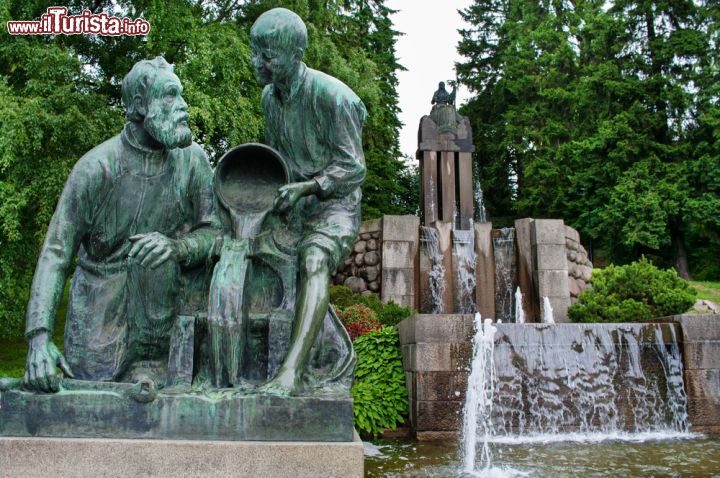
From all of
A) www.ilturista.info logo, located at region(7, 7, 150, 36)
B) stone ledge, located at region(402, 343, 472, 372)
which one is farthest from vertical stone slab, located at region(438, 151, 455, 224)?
stone ledge, located at region(402, 343, 472, 372)

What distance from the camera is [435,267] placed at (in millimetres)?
13797

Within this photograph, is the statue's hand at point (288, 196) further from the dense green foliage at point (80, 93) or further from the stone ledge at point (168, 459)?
the dense green foliage at point (80, 93)

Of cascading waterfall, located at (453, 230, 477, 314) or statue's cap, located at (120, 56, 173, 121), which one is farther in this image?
cascading waterfall, located at (453, 230, 477, 314)

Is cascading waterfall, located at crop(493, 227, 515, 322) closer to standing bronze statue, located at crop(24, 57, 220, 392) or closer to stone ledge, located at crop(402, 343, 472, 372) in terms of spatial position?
stone ledge, located at crop(402, 343, 472, 372)

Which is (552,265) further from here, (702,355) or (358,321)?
(702,355)

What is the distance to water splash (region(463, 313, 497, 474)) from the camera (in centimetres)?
732

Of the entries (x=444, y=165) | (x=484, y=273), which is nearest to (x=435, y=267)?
(x=484, y=273)

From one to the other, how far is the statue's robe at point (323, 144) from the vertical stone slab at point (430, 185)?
1316 cm

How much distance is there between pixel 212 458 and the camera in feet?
9.09

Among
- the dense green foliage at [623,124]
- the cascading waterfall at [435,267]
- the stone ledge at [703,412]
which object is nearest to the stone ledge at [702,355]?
the stone ledge at [703,412]

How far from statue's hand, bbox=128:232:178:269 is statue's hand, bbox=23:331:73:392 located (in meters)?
0.53

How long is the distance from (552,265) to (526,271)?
596mm

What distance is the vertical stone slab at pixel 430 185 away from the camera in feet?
55.4

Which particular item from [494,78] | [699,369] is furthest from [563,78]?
[699,369]
